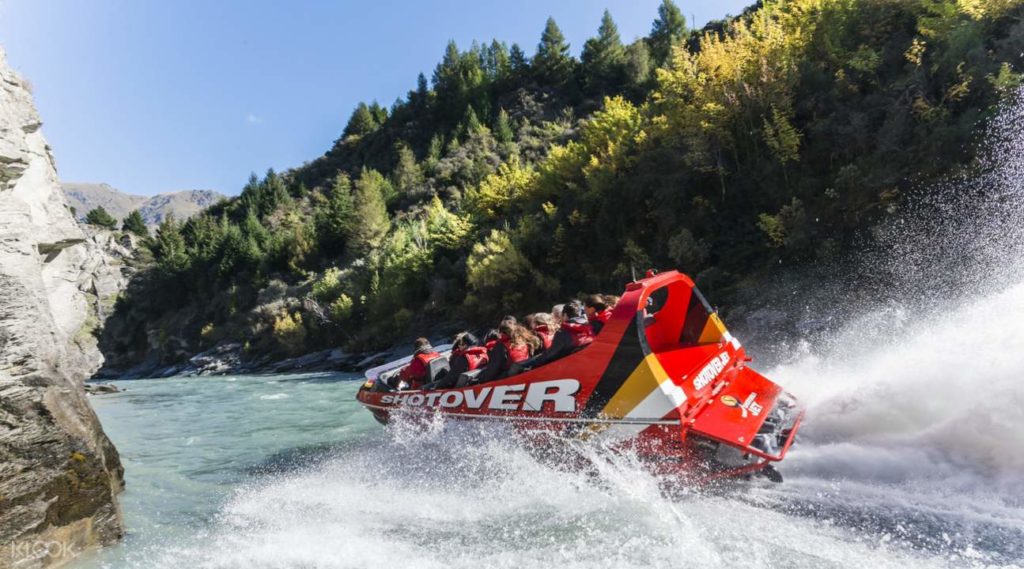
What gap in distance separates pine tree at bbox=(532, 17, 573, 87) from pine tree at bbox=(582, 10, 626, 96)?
4.00m

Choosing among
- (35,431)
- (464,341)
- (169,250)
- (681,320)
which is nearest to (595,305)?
(681,320)

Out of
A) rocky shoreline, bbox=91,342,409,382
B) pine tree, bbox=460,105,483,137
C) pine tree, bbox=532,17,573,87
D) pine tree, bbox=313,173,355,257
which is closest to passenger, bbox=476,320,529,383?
rocky shoreline, bbox=91,342,409,382

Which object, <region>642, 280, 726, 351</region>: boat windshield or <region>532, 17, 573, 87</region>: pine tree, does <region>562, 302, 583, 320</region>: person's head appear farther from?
<region>532, 17, 573, 87</region>: pine tree

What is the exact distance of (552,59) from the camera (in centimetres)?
8588

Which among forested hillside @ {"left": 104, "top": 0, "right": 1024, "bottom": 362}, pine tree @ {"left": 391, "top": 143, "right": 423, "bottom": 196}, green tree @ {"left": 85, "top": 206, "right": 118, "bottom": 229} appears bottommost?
forested hillside @ {"left": 104, "top": 0, "right": 1024, "bottom": 362}

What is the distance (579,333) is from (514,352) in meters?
1.17

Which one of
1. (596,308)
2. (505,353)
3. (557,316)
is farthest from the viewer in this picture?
(557,316)

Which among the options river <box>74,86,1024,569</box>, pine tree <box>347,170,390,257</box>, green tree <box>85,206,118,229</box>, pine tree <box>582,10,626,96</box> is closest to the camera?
river <box>74,86,1024,569</box>

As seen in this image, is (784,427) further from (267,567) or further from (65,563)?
(65,563)

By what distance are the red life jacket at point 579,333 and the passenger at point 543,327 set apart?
126cm

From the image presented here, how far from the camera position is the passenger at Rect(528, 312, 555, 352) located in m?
7.66

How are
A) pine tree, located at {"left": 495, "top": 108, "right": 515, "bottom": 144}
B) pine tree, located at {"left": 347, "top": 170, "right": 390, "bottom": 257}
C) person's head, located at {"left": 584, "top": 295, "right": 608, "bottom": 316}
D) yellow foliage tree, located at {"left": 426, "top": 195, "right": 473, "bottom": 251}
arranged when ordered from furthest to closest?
1. pine tree, located at {"left": 495, "top": 108, "right": 515, "bottom": 144}
2. pine tree, located at {"left": 347, "top": 170, "right": 390, "bottom": 257}
3. yellow foliage tree, located at {"left": 426, "top": 195, "right": 473, "bottom": 251}
4. person's head, located at {"left": 584, "top": 295, "right": 608, "bottom": 316}

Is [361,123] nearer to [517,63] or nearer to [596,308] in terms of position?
[517,63]

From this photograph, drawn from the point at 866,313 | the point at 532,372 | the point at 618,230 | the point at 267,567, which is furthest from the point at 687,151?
the point at 267,567
